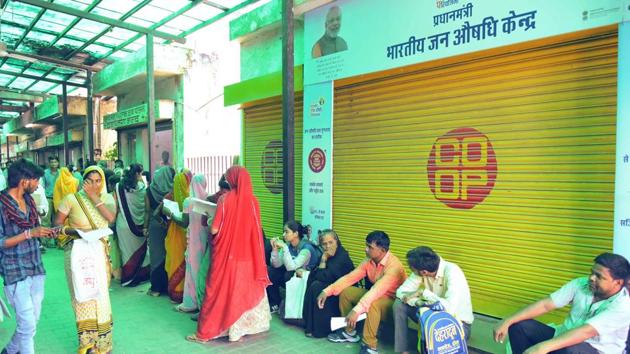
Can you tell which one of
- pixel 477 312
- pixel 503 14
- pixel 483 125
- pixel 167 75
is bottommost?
pixel 477 312

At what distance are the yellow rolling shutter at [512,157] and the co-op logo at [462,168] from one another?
69 mm

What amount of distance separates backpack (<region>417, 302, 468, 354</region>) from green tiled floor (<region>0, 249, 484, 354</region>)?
838 mm

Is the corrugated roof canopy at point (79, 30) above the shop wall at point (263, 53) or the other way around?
above

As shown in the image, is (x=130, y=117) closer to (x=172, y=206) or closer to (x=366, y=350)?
(x=172, y=206)

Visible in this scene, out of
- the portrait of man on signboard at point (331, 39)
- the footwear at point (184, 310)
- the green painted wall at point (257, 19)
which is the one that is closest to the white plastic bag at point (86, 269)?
the footwear at point (184, 310)

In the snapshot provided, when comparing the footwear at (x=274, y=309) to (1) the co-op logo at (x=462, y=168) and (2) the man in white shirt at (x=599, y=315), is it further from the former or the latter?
(2) the man in white shirt at (x=599, y=315)

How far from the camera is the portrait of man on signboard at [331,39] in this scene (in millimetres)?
5359

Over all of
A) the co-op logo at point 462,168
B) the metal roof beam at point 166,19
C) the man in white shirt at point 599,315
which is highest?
the metal roof beam at point 166,19

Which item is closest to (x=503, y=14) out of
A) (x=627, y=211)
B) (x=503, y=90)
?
(x=503, y=90)

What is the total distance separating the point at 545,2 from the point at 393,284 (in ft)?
8.93

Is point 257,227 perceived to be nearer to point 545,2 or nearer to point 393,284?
point 393,284

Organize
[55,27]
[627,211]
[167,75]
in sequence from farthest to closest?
[167,75], [55,27], [627,211]

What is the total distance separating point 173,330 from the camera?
444 cm

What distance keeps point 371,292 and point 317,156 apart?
222 centimetres
